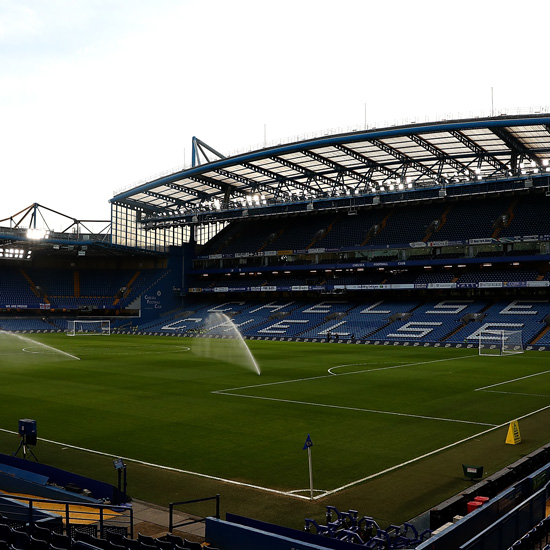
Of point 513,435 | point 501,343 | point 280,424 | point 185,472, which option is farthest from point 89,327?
point 513,435

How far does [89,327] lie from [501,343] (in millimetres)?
63344

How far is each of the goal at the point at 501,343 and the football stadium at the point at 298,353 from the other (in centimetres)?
33

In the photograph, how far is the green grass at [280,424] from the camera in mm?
16438

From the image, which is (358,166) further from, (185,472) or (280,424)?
(185,472)

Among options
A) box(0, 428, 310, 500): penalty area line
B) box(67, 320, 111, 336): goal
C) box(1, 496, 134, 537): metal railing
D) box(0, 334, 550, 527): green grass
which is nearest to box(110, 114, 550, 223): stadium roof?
box(67, 320, 111, 336): goal

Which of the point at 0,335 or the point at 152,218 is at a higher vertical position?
the point at 152,218

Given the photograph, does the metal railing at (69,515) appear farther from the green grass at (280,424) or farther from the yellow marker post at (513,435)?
the yellow marker post at (513,435)

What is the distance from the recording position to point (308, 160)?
248 ft

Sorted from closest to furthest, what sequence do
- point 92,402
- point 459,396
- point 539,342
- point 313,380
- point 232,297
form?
point 92,402, point 459,396, point 313,380, point 539,342, point 232,297

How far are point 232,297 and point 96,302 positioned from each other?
2234 cm

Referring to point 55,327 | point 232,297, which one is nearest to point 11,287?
point 55,327

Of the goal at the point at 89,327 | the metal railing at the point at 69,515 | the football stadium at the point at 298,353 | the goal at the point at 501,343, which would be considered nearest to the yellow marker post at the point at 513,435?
the football stadium at the point at 298,353

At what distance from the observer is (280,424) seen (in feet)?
79.4

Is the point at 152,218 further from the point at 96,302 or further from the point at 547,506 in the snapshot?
the point at 547,506
